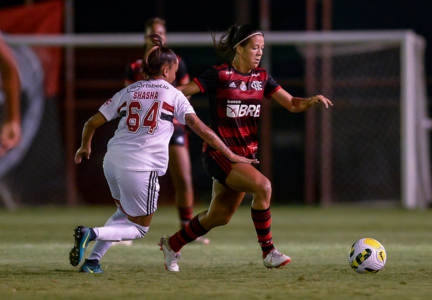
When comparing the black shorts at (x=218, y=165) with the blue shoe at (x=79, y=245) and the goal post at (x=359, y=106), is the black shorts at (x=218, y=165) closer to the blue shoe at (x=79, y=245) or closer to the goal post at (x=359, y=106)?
the blue shoe at (x=79, y=245)

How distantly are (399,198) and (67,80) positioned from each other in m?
6.67

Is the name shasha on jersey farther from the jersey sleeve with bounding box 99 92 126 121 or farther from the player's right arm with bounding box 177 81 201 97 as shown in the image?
the player's right arm with bounding box 177 81 201 97

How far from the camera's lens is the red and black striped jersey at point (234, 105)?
17.5ft

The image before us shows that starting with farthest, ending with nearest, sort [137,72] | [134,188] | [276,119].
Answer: [276,119]
[137,72]
[134,188]

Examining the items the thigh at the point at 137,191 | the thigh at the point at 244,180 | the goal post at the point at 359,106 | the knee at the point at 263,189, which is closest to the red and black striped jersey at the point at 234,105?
the thigh at the point at 244,180

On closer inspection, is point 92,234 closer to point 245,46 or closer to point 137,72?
point 245,46

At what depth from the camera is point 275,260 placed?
5.10m

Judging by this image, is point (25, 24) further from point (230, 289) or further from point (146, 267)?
point (230, 289)

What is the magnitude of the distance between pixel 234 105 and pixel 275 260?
1201mm

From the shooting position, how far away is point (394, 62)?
13016 millimetres

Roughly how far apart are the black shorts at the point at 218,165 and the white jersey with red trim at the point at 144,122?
1.48 ft

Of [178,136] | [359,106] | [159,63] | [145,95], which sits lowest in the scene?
[178,136]

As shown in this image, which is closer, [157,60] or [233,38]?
[157,60]

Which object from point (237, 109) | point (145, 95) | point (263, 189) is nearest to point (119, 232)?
point (145, 95)
